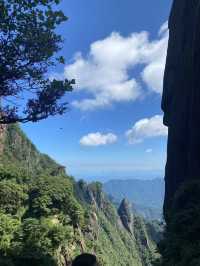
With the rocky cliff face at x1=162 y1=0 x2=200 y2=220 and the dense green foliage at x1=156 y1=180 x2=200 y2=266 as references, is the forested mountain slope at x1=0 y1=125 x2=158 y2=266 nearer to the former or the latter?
the dense green foliage at x1=156 y1=180 x2=200 y2=266

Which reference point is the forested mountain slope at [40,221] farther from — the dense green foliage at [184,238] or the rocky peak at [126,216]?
the rocky peak at [126,216]

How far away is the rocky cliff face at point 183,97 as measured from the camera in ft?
86.0

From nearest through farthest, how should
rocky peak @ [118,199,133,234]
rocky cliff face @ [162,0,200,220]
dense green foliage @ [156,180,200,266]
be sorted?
1. dense green foliage @ [156,180,200,266]
2. rocky cliff face @ [162,0,200,220]
3. rocky peak @ [118,199,133,234]

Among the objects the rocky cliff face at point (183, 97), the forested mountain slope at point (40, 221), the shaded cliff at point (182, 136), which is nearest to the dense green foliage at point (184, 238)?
the shaded cliff at point (182, 136)

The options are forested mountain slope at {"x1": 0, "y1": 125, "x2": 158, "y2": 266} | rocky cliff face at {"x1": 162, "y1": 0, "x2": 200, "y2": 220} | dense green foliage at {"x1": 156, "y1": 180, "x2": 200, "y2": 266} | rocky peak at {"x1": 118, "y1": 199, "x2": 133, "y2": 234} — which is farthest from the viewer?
rocky peak at {"x1": 118, "y1": 199, "x2": 133, "y2": 234}

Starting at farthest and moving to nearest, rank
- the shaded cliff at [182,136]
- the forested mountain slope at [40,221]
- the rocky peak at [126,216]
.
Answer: the rocky peak at [126,216] < the forested mountain slope at [40,221] < the shaded cliff at [182,136]

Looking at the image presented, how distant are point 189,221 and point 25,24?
11.2 metres

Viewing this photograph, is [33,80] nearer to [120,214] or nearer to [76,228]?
[76,228]

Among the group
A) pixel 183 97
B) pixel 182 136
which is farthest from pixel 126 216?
pixel 183 97

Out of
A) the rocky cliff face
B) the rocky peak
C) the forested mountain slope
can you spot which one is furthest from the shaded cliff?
the rocky peak

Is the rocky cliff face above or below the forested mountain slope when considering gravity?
above

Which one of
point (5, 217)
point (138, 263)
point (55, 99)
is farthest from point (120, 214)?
point (55, 99)

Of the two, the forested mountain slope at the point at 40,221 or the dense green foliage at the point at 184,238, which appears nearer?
the dense green foliage at the point at 184,238

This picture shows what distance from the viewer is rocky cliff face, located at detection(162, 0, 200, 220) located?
26.2 metres
